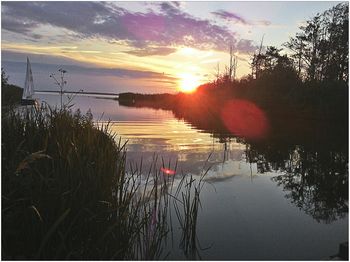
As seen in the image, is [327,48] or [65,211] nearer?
[65,211]

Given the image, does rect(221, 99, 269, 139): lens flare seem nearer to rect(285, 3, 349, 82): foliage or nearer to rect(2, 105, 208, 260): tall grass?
rect(285, 3, 349, 82): foliage

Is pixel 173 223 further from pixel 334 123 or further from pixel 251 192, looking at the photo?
pixel 334 123

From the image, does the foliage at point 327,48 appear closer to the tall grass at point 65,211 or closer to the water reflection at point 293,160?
the water reflection at point 293,160

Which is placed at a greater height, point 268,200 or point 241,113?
point 241,113

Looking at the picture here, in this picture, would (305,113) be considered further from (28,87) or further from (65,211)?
(65,211)

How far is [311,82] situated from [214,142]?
1370cm

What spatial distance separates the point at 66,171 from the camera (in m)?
5.05

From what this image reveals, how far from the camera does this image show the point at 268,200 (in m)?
9.73

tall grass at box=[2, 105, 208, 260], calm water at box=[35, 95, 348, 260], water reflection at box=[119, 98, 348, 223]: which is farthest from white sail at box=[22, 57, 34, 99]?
tall grass at box=[2, 105, 208, 260]

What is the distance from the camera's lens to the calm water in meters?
6.65

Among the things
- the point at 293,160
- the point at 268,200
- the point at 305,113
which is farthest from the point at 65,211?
the point at 305,113

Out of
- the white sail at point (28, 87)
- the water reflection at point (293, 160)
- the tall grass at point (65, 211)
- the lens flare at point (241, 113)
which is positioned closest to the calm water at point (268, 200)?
the water reflection at point (293, 160)

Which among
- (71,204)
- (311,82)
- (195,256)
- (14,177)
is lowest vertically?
(195,256)

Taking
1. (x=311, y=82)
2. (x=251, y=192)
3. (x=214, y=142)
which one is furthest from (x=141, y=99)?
(x=251, y=192)
